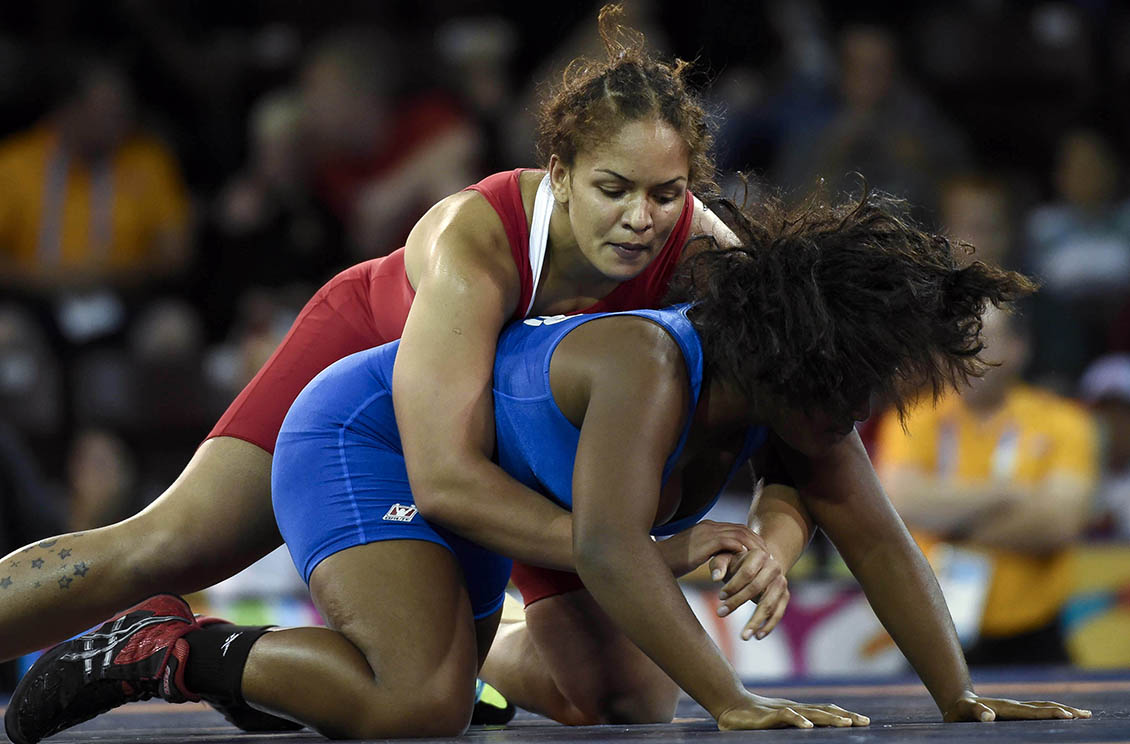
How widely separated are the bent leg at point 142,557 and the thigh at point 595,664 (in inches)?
23.5

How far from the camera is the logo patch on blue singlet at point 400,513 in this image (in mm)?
2693

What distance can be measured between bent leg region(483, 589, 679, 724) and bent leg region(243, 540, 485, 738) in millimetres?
476

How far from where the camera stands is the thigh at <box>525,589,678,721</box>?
3049mm

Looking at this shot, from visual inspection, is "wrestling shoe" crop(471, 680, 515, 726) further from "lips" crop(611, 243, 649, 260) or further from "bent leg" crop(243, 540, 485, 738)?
"lips" crop(611, 243, 649, 260)

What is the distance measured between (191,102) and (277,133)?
614mm

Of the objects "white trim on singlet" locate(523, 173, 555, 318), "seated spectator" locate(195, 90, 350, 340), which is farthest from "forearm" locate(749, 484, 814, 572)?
"seated spectator" locate(195, 90, 350, 340)

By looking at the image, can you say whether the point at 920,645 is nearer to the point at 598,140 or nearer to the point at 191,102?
the point at 598,140

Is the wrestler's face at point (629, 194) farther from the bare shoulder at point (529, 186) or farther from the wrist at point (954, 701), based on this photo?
the wrist at point (954, 701)

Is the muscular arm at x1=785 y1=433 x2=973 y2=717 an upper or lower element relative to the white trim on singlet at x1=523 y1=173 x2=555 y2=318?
lower

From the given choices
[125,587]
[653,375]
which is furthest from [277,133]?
[653,375]

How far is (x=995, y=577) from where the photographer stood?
17.3 feet

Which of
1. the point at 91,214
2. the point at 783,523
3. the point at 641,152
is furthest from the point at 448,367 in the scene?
the point at 91,214

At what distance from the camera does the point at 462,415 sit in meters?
2.61

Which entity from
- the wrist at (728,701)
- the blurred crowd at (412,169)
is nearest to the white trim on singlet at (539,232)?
the wrist at (728,701)
